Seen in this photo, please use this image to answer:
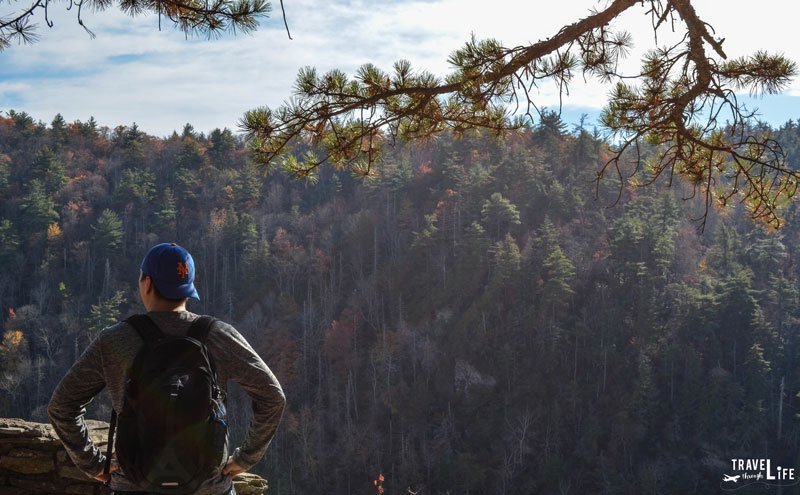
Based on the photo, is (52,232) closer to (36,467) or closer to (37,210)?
(37,210)

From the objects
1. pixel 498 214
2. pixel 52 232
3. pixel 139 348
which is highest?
pixel 498 214

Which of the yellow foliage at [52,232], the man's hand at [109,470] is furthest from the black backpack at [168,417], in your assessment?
the yellow foliage at [52,232]

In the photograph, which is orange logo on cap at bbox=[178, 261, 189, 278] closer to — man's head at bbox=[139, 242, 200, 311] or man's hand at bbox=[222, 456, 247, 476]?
man's head at bbox=[139, 242, 200, 311]

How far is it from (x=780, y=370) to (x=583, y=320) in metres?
7.88

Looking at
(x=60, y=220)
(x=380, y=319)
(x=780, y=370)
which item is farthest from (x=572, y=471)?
(x=60, y=220)

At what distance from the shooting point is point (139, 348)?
1.39 metres

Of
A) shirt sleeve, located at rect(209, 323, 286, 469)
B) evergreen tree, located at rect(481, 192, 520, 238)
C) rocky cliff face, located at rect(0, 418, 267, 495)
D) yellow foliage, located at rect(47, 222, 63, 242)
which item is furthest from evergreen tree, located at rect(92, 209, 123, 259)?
shirt sleeve, located at rect(209, 323, 286, 469)

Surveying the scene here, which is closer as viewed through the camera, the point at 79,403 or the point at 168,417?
the point at 168,417

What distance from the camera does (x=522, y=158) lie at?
4116 cm

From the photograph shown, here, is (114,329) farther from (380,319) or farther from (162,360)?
(380,319)

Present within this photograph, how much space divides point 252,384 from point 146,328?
227 millimetres

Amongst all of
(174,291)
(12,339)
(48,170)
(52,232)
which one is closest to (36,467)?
(174,291)

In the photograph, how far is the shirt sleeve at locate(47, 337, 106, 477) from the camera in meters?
1.42

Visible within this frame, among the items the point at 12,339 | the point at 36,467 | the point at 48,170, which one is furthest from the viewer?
the point at 48,170
